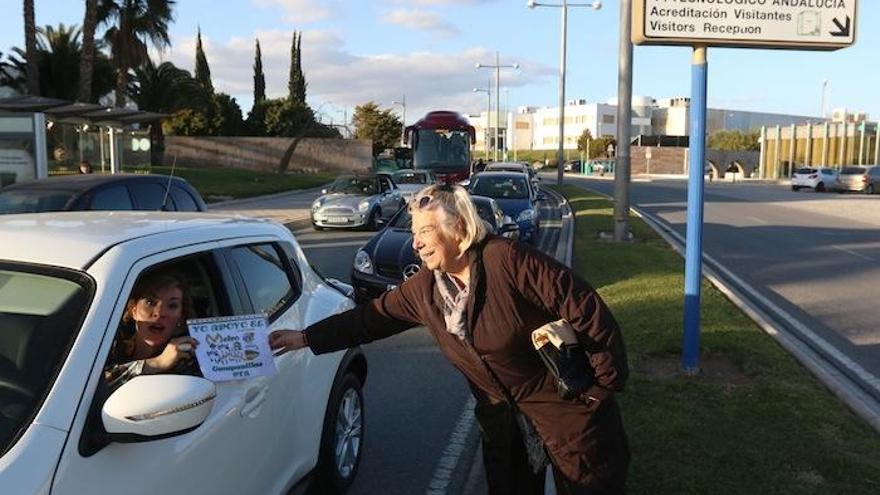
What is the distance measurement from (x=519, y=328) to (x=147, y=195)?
7.96 metres

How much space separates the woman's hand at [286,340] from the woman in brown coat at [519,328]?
0.11 ft

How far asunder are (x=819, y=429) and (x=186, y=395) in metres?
4.26

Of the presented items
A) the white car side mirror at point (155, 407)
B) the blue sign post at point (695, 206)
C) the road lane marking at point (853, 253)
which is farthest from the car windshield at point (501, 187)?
the white car side mirror at point (155, 407)

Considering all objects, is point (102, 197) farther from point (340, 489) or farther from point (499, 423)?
point (499, 423)

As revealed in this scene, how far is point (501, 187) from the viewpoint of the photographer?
1816cm

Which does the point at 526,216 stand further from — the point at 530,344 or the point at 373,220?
the point at 530,344

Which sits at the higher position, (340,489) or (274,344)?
(274,344)

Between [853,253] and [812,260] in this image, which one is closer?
[812,260]

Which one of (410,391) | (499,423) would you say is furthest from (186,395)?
(410,391)

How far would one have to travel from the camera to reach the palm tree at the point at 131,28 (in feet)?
121

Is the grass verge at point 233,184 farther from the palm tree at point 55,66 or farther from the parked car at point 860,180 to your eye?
the parked car at point 860,180

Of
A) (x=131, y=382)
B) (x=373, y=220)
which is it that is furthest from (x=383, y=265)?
(x=373, y=220)

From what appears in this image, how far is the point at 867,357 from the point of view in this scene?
7.64m

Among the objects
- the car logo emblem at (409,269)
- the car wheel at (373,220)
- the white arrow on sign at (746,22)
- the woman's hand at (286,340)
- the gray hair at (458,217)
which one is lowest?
the car wheel at (373,220)
